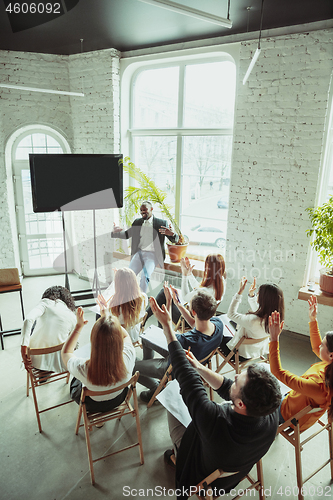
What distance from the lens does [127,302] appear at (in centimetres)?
298

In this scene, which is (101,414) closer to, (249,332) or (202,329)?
(202,329)

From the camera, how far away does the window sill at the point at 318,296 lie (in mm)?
3781

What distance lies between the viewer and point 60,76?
539 cm

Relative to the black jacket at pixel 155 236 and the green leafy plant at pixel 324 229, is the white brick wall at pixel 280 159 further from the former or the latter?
the black jacket at pixel 155 236

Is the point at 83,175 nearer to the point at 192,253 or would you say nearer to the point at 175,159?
the point at 175,159

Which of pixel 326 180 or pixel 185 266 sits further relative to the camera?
pixel 326 180

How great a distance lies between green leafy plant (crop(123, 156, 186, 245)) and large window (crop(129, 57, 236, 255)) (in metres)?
0.37

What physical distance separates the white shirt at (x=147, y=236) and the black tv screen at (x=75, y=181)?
52 cm

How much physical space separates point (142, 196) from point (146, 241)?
26.4 inches

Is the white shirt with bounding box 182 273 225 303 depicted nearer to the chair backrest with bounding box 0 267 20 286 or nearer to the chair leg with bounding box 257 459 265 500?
the chair leg with bounding box 257 459 265 500

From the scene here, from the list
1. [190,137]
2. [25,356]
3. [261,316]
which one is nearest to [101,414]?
[25,356]

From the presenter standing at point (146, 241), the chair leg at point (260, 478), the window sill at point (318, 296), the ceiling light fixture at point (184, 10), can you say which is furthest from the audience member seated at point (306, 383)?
the presenter standing at point (146, 241)

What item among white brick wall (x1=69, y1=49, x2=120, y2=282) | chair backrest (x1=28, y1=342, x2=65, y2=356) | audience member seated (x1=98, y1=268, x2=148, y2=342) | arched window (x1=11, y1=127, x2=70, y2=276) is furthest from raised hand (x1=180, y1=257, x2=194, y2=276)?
arched window (x1=11, y1=127, x2=70, y2=276)

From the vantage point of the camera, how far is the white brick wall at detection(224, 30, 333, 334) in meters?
3.74
